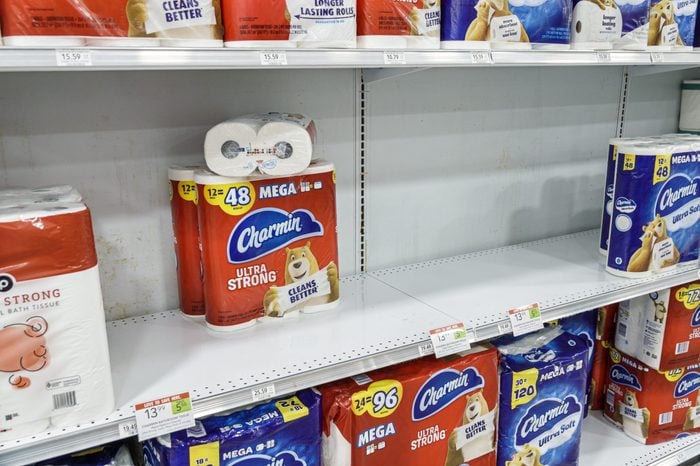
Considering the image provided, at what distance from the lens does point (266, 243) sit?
1.40 metres

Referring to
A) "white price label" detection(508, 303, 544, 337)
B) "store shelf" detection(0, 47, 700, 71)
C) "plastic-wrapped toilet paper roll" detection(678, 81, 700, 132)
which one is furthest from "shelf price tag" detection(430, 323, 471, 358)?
"plastic-wrapped toilet paper roll" detection(678, 81, 700, 132)

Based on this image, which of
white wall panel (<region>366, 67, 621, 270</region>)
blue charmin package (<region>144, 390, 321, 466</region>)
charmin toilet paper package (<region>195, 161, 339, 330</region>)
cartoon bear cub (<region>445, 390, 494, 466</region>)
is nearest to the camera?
blue charmin package (<region>144, 390, 321, 466</region>)

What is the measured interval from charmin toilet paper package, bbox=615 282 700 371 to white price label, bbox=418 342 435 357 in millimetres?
937

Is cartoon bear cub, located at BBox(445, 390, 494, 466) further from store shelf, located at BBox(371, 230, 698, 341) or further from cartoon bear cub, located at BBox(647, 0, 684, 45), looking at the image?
cartoon bear cub, located at BBox(647, 0, 684, 45)

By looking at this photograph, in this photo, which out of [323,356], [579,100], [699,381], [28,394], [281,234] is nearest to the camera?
[28,394]

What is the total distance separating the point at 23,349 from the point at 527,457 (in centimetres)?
138

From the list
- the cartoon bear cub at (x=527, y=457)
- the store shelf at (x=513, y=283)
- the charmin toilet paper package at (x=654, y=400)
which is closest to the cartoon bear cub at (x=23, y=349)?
the store shelf at (x=513, y=283)

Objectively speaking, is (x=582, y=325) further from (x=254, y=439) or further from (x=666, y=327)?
(x=254, y=439)

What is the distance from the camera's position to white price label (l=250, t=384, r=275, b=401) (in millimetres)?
1205

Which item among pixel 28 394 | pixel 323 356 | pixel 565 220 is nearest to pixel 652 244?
pixel 565 220

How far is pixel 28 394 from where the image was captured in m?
0.98

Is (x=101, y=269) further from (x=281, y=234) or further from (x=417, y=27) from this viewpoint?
(x=417, y=27)

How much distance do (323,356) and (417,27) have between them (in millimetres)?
765

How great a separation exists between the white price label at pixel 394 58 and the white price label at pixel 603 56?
2.03ft
